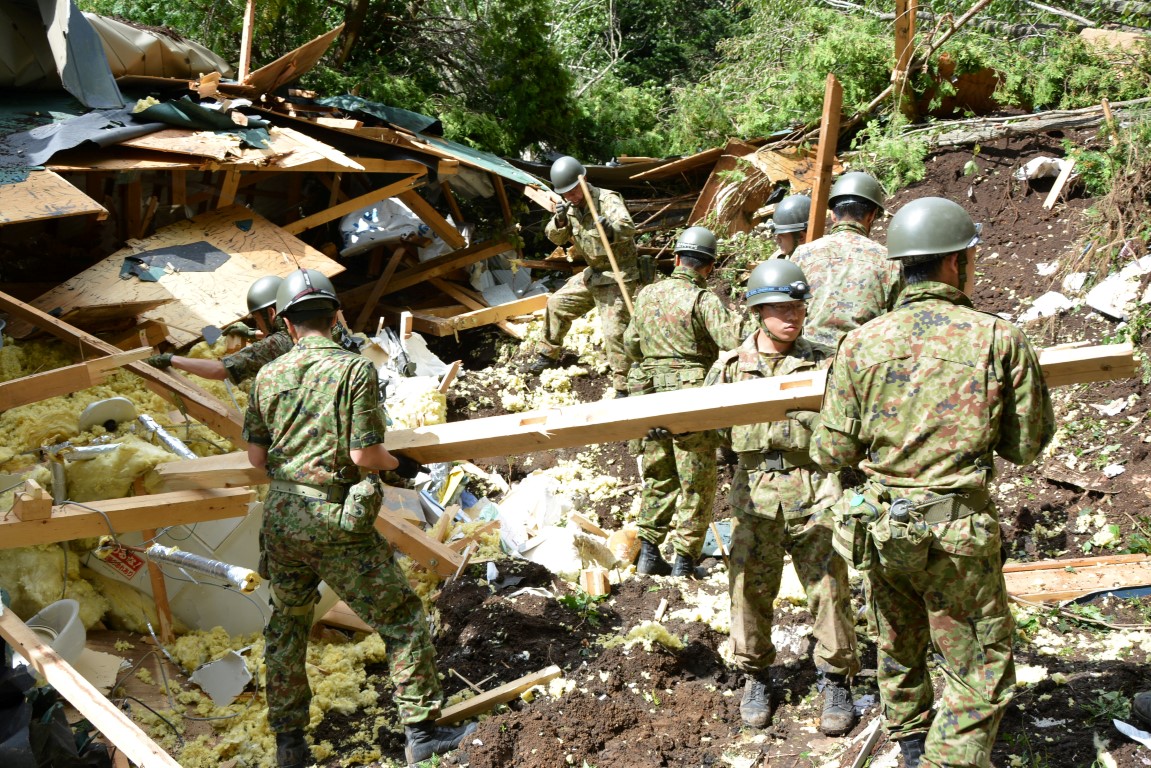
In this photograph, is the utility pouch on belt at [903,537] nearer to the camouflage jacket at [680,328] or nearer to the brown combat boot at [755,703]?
the brown combat boot at [755,703]

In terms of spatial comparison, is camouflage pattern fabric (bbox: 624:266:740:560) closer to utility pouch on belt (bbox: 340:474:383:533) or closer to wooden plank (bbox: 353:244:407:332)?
utility pouch on belt (bbox: 340:474:383:533)

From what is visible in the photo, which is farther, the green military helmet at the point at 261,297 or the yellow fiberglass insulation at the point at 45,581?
the green military helmet at the point at 261,297

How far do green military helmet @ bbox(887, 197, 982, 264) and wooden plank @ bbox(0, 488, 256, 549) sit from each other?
326 centimetres

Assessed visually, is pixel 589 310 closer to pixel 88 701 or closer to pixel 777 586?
pixel 777 586

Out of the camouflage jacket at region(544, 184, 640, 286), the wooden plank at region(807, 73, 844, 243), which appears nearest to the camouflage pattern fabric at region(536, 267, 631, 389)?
the camouflage jacket at region(544, 184, 640, 286)

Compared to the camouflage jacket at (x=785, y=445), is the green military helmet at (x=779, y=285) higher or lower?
higher

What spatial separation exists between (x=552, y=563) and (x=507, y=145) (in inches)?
277

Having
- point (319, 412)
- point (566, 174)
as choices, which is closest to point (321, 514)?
point (319, 412)

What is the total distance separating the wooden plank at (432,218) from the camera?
10539mm

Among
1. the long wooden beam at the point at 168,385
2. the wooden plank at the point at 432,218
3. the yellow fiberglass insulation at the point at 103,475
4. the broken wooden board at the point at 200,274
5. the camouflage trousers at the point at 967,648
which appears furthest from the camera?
the wooden plank at the point at 432,218

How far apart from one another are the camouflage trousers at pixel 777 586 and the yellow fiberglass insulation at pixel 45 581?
356 cm

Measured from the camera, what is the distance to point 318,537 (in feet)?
14.3

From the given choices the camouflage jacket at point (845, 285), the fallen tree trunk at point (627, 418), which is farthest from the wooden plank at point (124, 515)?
the camouflage jacket at point (845, 285)

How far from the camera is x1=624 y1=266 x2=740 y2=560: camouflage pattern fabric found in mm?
6387
